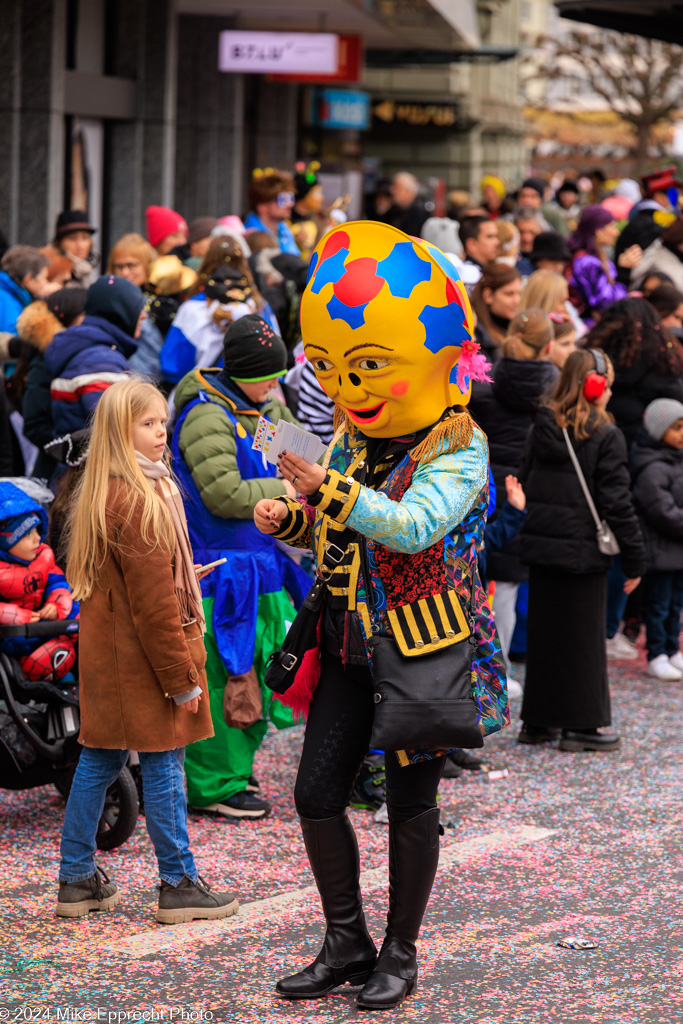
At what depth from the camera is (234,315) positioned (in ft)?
22.8

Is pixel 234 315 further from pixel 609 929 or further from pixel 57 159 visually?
pixel 57 159

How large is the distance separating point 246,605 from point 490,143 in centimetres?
3670

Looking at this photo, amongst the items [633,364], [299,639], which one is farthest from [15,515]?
[633,364]

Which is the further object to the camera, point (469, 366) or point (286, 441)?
point (469, 366)

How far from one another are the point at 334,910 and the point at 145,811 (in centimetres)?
83

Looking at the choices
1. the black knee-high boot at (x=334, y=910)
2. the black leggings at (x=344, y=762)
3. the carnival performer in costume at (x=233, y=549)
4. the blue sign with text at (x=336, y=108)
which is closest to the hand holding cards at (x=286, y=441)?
the black leggings at (x=344, y=762)

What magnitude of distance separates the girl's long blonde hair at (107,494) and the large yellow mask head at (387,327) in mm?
821

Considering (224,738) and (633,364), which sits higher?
(633,364)

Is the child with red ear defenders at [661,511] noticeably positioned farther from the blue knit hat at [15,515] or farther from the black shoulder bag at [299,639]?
the black shoulder bag at [299,639]

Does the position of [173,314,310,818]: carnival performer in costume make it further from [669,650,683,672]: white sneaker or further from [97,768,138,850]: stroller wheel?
[669,650,683,672]: white sneaker

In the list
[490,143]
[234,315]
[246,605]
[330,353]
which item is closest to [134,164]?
[234,315]

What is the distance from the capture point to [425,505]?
3635 millimetres

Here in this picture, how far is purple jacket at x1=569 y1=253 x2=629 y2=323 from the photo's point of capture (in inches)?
436

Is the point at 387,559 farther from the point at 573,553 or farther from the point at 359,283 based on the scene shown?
the point at 573,553
